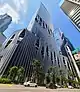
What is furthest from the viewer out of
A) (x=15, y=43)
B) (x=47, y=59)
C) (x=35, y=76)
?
(x=47, y=59)

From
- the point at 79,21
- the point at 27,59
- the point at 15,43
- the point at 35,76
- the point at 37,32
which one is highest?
the point at 37,32

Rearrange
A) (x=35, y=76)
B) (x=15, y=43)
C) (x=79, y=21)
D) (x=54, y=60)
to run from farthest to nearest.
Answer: (x=54, y=60) → (x=15, y=43) → (x=35, y=76) → (x=79, y=21)

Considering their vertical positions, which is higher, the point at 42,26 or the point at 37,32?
the point at 42,26

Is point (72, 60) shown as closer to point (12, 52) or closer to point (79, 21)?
point (12, 52)

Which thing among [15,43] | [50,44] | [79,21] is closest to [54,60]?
[50,44]

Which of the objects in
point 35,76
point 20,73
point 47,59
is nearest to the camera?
point 20,73

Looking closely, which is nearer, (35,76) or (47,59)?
(35,76)

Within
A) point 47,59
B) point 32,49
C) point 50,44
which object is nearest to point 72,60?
point 50,44

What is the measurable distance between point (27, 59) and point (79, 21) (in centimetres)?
7038

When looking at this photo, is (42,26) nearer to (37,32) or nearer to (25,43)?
(37,32)

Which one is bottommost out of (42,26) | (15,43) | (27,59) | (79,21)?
(79,21)

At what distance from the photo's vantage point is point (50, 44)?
537ft

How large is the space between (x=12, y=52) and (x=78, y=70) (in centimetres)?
7605

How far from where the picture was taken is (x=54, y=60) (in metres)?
148
